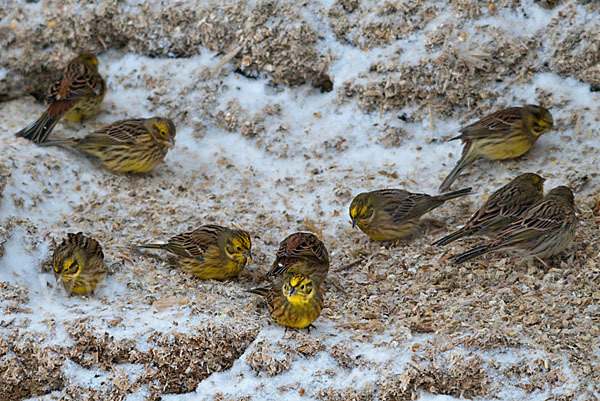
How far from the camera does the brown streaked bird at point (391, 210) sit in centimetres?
635

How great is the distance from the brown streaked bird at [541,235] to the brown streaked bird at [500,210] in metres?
0.18

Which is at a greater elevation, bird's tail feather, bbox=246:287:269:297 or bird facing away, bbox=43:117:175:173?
bird's tail feather, bbox=246:287:269:297

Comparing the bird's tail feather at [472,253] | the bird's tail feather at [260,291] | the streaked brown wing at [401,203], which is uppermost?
the bird's tail feather at [472,253]

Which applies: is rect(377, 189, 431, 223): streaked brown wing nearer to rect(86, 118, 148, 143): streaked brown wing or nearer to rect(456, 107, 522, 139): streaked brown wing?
rect(456, 107, 522, 139): streaked brown wing

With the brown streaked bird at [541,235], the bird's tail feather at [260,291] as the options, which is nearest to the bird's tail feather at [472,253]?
the brown streaked bird at [541,235]

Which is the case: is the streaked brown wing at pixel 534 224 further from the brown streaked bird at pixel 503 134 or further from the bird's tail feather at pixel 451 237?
the brown streaked bird at pixel 503 134

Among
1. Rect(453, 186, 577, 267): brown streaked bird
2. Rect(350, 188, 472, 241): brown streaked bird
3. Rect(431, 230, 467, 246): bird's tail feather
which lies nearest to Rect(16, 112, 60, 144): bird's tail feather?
Rect(350, 188, 472, 241): brown streaked bird

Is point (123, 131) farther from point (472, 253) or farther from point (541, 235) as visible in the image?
point (541, 235)

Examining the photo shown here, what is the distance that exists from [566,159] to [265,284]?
119 inches

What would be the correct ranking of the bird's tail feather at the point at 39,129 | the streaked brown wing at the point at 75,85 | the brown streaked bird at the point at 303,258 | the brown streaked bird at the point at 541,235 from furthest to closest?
the streaked brown wing at the point at 75,85, the bird's tail feather at the point at 39,129, the brown streaked bird at the point at 303,258, the brown streaked bird at the point at 541,235

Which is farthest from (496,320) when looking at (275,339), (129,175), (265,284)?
(129,175)

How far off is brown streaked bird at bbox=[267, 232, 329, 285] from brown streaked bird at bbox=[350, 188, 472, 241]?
1.66 ft

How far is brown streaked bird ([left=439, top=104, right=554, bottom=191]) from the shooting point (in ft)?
22.6

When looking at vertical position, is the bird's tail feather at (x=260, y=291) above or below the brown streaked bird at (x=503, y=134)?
below
